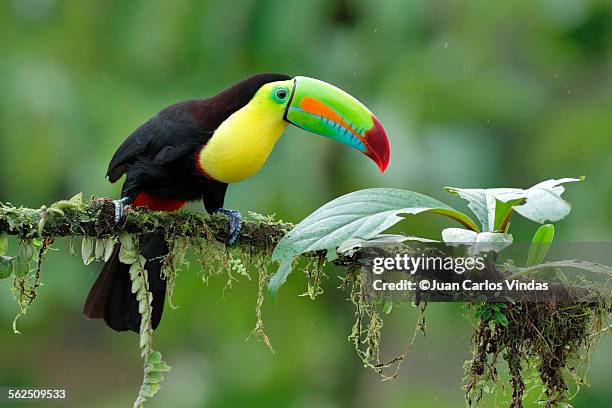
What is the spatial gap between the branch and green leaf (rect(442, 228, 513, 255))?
51cm

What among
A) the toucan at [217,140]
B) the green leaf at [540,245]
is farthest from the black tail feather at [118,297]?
the green leaf at [540,245]

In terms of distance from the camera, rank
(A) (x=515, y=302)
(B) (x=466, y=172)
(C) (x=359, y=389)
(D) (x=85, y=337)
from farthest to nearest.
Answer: (D) (x=85, y=337), (C) (x=359, y=389), (B) (x=466, y=172), (A) (x=515, y=302)

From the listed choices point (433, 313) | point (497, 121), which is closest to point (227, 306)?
point (433, 313)

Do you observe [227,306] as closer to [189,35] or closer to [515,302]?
[189,35]

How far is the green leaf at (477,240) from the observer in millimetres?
2344

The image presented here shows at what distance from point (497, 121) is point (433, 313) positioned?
48.1 inches

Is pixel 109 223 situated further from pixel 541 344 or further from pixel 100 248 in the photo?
pixel 541 344

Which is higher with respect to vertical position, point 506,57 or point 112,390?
point 506,57

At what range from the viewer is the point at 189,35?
5660 millimetres

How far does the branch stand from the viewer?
246 centimetres

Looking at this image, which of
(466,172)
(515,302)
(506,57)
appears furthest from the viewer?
(506,57)

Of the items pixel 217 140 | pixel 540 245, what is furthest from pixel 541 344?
pixel 217 140

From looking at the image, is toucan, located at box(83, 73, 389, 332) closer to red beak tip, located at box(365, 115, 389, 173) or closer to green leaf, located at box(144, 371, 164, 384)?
red beak tip, located at box(365, 115, 389, 173)

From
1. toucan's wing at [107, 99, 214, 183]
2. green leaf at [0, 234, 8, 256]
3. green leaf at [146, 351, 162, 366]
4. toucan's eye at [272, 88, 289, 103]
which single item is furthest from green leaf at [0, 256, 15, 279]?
toucan's eye at [272, 88, 289, 103]
